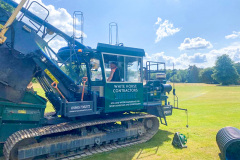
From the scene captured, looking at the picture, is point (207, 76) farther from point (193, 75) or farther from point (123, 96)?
point (123, 96)

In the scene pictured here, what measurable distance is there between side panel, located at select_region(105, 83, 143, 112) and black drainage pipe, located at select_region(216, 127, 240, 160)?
3.14 m

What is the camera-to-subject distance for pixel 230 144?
578 centimetres

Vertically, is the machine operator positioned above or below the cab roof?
below

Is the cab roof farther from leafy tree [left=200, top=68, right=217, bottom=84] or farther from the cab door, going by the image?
leafy tree [left=200, top=68, right=217, bottom=84]

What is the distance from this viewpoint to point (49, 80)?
6348 mm

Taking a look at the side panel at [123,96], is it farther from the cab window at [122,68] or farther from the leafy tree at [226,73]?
the leafy tree at [226,73]

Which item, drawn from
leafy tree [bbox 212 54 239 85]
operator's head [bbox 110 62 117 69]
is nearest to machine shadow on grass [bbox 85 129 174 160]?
operator's head [bbox 110 62 117 69]

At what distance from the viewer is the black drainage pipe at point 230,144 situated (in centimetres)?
573

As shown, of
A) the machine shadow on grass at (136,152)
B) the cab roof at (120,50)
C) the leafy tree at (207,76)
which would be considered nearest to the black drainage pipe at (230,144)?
the machine shadow on grass at (136,152)

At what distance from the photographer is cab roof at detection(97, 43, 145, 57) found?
6.88 meters

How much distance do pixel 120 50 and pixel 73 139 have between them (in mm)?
3603

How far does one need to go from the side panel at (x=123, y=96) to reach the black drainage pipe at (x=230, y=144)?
3.14 metres

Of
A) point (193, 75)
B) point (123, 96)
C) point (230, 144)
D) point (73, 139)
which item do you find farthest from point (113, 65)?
point (193, 75)

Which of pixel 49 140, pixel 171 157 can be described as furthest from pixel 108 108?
pixel 171 157
